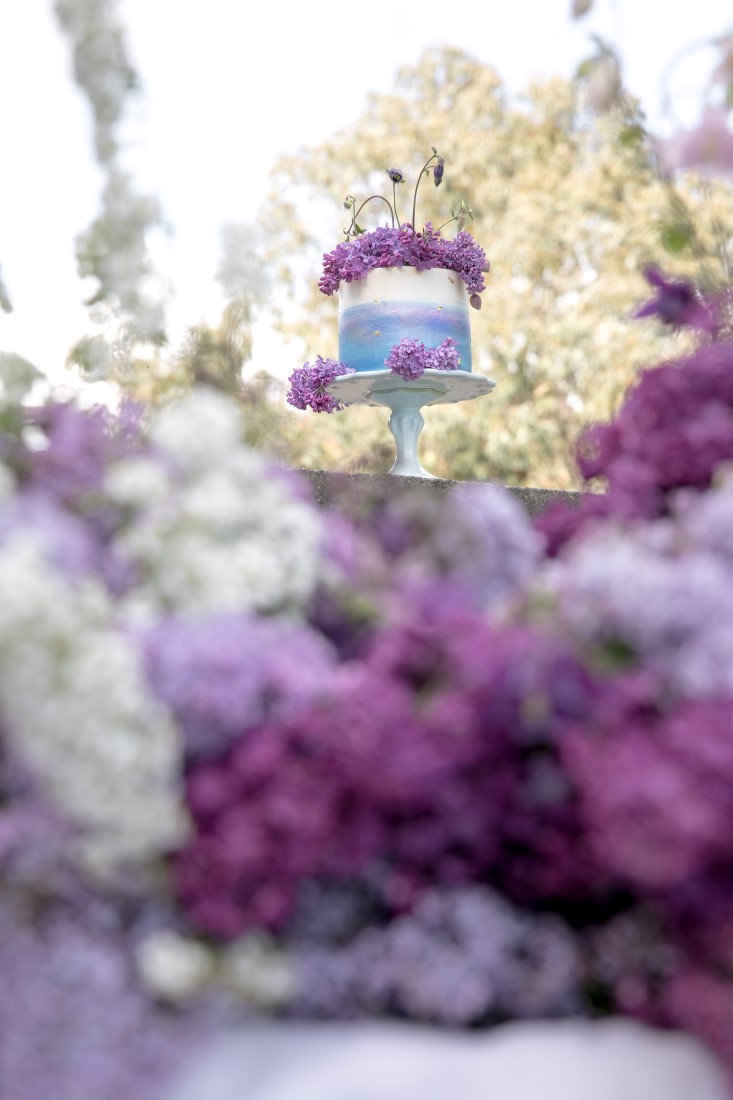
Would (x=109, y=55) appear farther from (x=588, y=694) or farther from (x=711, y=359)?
(x=588, y=694)

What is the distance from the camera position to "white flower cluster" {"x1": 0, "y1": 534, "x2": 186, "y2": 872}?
106cm

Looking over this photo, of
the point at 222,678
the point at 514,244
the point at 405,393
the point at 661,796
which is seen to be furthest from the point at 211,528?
the point at 514,244

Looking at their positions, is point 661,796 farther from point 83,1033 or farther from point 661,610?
point 83,1033

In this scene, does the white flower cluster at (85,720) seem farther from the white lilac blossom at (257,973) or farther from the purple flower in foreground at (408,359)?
the purple flower in foreground at (408,359)

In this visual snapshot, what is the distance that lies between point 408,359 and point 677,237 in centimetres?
307

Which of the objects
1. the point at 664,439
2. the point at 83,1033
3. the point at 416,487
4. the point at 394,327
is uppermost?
the point at 394,327

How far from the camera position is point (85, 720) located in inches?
41.6

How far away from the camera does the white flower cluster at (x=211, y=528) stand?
1.28m

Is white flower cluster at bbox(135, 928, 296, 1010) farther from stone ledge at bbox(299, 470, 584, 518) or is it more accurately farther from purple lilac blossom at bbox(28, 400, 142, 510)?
stone ledge at bbox(299, 470, 584, 518)

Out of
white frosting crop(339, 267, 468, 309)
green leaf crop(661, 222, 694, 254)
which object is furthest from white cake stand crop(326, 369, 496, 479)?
green leaf crop(661, 222, 694, 254)

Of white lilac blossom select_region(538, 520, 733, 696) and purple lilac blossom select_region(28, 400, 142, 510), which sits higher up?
purple lilac blossom select_region(28, 400, 142, 510)

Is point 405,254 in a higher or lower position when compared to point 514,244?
lower

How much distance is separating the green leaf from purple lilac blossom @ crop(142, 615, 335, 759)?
1395 millimetres

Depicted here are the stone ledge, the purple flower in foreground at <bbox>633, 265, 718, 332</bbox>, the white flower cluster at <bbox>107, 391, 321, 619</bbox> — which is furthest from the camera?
the stone ledge
